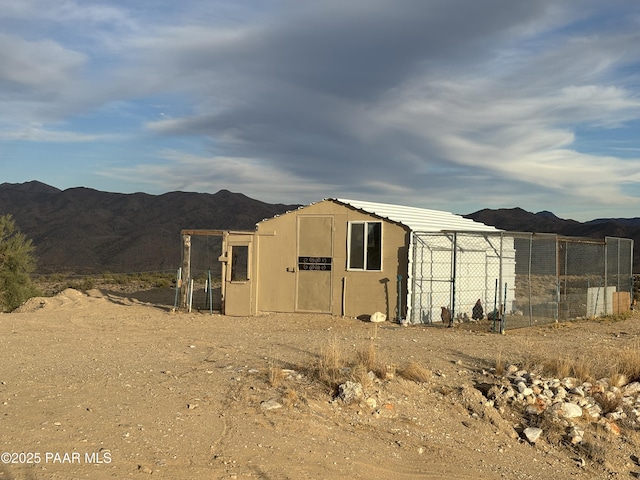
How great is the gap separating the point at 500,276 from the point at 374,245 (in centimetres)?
378

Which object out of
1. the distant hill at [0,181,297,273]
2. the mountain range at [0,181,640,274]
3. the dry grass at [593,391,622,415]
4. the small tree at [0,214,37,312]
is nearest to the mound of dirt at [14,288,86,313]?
the small tree at [0,214,37,312]

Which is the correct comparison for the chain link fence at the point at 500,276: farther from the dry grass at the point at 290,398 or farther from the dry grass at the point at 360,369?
the dry grass at the point at 290,398

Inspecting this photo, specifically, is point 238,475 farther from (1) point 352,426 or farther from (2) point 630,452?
(2) point 630,452

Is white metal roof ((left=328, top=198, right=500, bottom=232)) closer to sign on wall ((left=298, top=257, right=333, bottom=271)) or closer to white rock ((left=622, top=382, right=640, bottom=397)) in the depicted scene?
sign on wall ((left=298, top=257, right=333, bottom=271))

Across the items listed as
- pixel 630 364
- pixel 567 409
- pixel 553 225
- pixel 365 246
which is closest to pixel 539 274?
pixel 365 246

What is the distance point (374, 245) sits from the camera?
1836 centimetres

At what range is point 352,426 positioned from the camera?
25.1 ft

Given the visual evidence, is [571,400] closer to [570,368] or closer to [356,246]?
[570,368]

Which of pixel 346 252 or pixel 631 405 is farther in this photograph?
pixel 346 252

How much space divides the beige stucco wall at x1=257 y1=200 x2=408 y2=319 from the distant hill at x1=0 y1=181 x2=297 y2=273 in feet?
134

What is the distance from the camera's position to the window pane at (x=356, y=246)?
18516 mm

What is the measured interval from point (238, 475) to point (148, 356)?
18.7 feet

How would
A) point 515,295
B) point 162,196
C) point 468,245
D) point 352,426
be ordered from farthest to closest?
1. point 162,196
2. point 515,295
3. point 468,245
4. point 352,426

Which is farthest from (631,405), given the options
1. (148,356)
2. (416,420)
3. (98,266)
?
(98,266)
